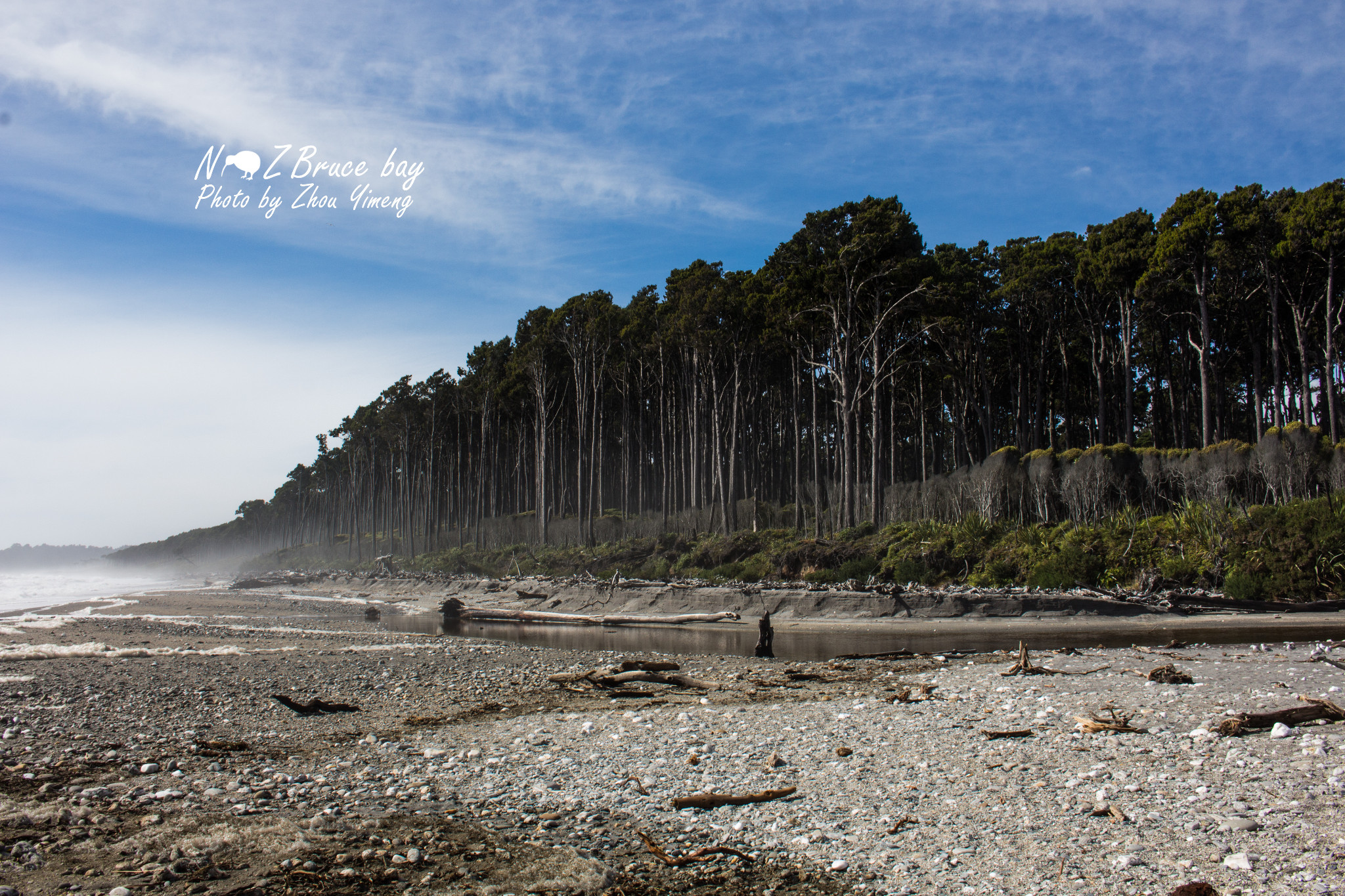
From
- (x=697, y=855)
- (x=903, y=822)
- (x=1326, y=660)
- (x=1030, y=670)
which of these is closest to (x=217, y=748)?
(x=697, y=855)

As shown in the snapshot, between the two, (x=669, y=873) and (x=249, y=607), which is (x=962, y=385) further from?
(x=669, y=873)

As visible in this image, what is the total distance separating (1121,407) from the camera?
1756 inches

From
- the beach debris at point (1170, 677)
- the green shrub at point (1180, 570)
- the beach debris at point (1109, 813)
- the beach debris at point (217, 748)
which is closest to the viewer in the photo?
the beach debris at point (1109, 813)

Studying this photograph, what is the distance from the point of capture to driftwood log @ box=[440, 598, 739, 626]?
22062 millimetres

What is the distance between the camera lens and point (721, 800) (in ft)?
17.7

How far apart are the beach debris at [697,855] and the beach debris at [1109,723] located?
158 inches

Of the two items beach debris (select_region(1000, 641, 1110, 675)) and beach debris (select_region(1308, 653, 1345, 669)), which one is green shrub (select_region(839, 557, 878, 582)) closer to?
beach debris (select_region(1000, 641, 1110, 675))

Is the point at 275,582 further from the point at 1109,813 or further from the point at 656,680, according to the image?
the point at 1109,813

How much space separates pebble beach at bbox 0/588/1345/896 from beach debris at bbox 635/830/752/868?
2 centimetres

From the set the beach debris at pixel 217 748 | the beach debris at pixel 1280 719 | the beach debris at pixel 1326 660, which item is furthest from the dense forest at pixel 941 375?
the beach debris at pixel 217 748

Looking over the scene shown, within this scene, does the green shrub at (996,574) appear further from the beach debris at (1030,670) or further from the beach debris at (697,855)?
the beach debris at (697,855)

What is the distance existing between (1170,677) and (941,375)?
35.1 m

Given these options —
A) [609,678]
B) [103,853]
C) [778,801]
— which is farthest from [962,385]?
[103,853]

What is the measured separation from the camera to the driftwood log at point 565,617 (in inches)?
869
